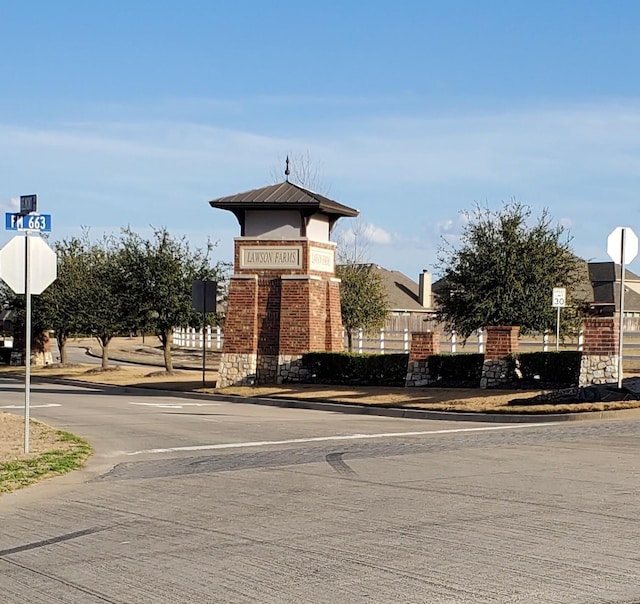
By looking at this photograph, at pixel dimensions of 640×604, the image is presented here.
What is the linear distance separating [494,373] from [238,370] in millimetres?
8408

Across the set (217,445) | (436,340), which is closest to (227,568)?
(217,445)

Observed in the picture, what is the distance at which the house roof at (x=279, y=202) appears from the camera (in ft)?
98.5

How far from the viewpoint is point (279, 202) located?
30.1 metres

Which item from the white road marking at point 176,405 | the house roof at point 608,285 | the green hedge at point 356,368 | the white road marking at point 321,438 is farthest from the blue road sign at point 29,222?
the house roof at point 608,285

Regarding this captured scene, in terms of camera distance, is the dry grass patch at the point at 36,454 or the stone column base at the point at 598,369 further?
the stone column base at the point at 598,369

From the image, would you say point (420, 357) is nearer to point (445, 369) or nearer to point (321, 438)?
point (445, 369)

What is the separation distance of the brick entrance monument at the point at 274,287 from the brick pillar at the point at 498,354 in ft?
20.5

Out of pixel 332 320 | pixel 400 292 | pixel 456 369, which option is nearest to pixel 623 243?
pixel 456 369

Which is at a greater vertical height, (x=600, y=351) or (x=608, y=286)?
(x=608, y=286)

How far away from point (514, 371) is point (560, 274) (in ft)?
28.6

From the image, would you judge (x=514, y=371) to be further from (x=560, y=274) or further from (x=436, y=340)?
(x=560, y=274)

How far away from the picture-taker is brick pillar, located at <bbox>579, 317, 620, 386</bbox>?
2280 cm

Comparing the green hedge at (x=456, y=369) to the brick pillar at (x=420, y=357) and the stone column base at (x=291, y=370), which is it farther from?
the stone column base at (x=291, y=370)

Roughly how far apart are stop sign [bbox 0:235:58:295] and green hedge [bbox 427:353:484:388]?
46.9 feet
